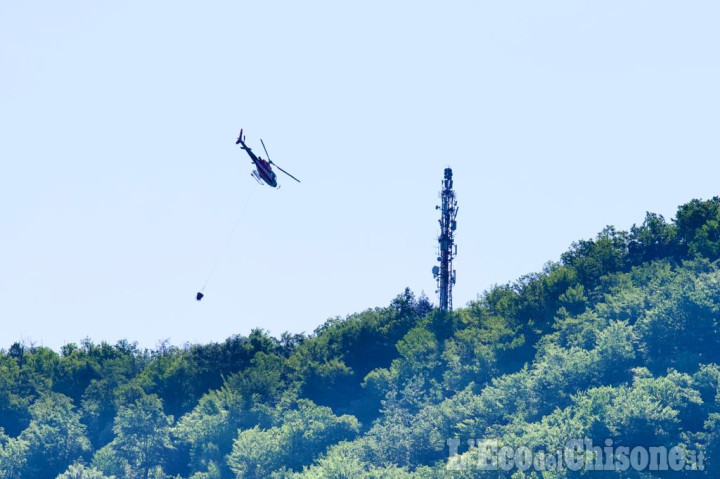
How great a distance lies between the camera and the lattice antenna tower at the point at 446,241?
156000mm

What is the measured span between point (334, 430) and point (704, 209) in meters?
44.0

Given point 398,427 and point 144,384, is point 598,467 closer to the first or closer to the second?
point 398,427

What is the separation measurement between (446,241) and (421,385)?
14.9 meters

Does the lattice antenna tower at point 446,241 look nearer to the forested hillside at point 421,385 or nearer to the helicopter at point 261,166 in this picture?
the forested hillside at point 421,385

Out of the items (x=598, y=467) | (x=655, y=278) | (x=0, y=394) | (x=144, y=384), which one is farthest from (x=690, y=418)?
(x=0, y=394)

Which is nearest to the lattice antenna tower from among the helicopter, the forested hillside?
the forested hillside

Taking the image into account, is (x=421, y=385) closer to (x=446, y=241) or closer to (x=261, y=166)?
(x=446, y=241)

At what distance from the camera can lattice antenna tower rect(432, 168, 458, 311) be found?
512ft

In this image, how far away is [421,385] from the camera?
156750 mm

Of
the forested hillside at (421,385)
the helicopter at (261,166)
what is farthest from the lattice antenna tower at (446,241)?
Answer: the helicopter at (261,166)

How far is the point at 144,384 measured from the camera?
577 feet

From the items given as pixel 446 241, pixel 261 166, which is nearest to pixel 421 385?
pixel 446 241

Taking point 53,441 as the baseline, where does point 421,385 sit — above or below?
above

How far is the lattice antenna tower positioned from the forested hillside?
3875 millimetres
